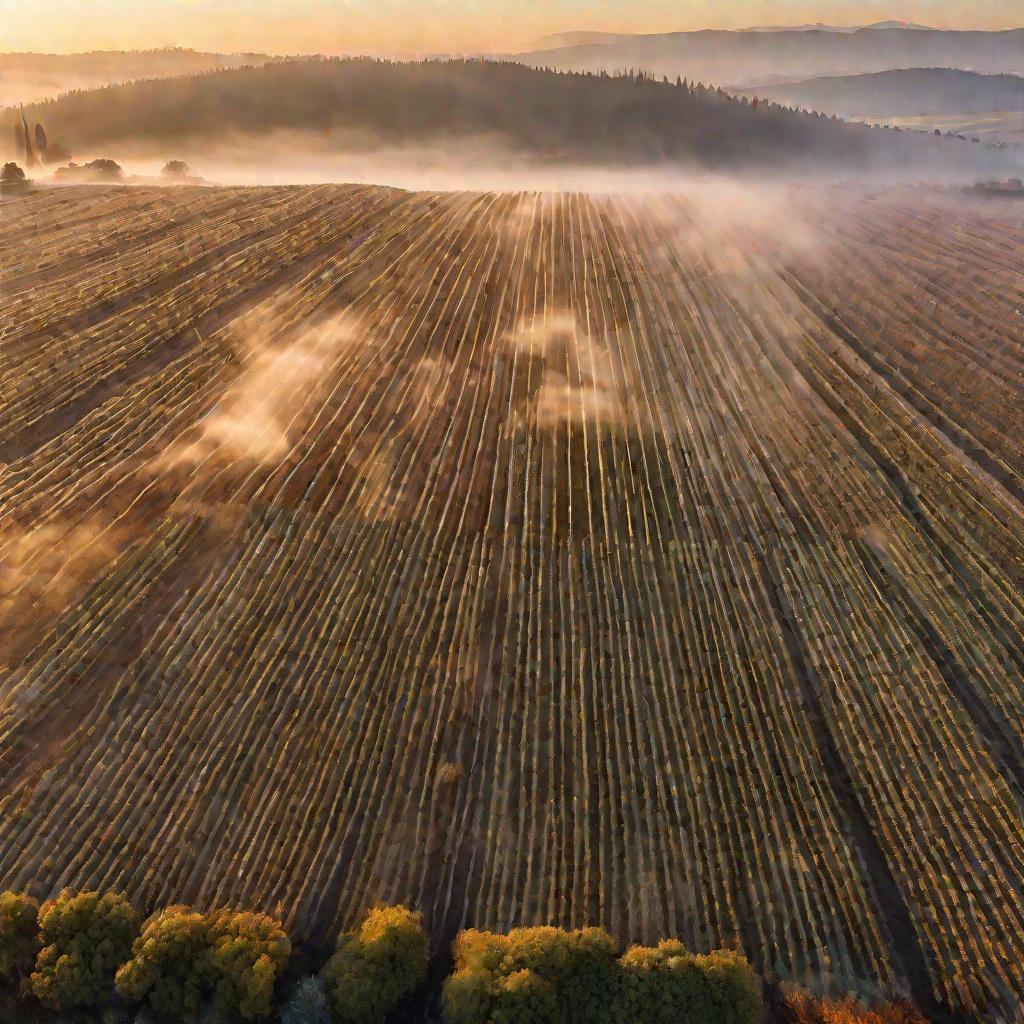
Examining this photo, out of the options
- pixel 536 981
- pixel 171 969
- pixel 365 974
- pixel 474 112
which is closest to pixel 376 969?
pixel 365 974

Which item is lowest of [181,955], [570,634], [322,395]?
[181,955]

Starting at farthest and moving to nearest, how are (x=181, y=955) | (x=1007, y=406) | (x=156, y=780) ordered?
(x=1007, y=406), (x=156, y=780), (x=181, y=955)

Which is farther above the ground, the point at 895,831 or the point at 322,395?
the point at 322,395

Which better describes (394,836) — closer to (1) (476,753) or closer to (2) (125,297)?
(1) (476,753)

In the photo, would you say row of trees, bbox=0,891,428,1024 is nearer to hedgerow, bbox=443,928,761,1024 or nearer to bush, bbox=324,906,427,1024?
bush, bbox=324,906,427,1024

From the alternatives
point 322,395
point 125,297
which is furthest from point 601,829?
point 125,297

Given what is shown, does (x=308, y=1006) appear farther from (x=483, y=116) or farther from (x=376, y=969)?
(x=483, y=116)

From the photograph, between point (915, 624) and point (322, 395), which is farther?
point (322, 395)

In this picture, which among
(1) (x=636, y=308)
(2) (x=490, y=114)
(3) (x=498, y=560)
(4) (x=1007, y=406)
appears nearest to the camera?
(3) (x=498, y=560)

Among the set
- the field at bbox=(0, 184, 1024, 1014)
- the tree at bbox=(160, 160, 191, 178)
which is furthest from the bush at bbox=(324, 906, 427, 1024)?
the tree at bbox=(160, 160, 191, 178)
